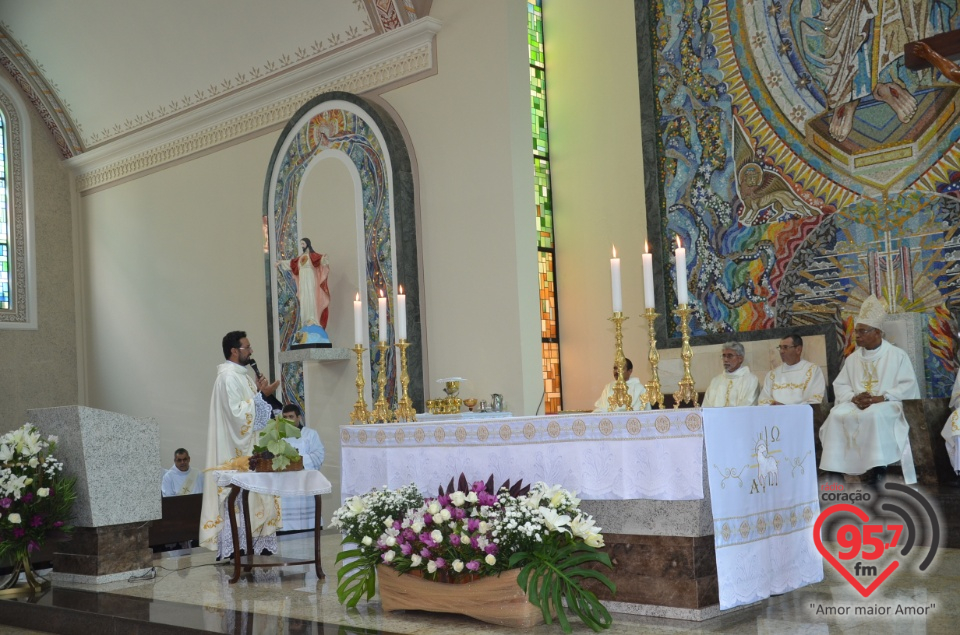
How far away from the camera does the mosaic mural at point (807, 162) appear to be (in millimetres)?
8867

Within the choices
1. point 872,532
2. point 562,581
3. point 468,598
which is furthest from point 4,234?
point 872,532

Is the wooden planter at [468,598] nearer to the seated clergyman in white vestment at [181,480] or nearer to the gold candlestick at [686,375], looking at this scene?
the gold candlestick at [686,375]

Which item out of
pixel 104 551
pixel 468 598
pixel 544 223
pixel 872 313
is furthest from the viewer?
pixel 544 223

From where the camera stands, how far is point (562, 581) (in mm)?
4805

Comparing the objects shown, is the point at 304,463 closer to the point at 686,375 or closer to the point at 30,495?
the point at 30,495

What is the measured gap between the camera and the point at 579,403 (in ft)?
41.2

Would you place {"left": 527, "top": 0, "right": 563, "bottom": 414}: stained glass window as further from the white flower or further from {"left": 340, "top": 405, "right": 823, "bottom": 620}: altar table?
the white flower

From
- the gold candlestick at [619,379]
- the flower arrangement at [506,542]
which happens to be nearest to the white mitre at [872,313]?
the gold candlestick at [619,379]

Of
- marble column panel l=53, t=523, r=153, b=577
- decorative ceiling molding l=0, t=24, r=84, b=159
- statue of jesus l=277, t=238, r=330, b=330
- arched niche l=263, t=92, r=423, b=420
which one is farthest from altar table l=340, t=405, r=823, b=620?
decorative ceiling molding l=0, t=24, r=84, b=159

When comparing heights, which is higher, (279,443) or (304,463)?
(279,443)

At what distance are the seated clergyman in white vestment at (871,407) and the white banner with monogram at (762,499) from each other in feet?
7.94

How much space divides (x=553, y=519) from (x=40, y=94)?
12105 mm

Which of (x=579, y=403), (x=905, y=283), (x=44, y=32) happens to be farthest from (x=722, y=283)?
(x=44, y=32)

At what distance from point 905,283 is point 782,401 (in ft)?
4.91
